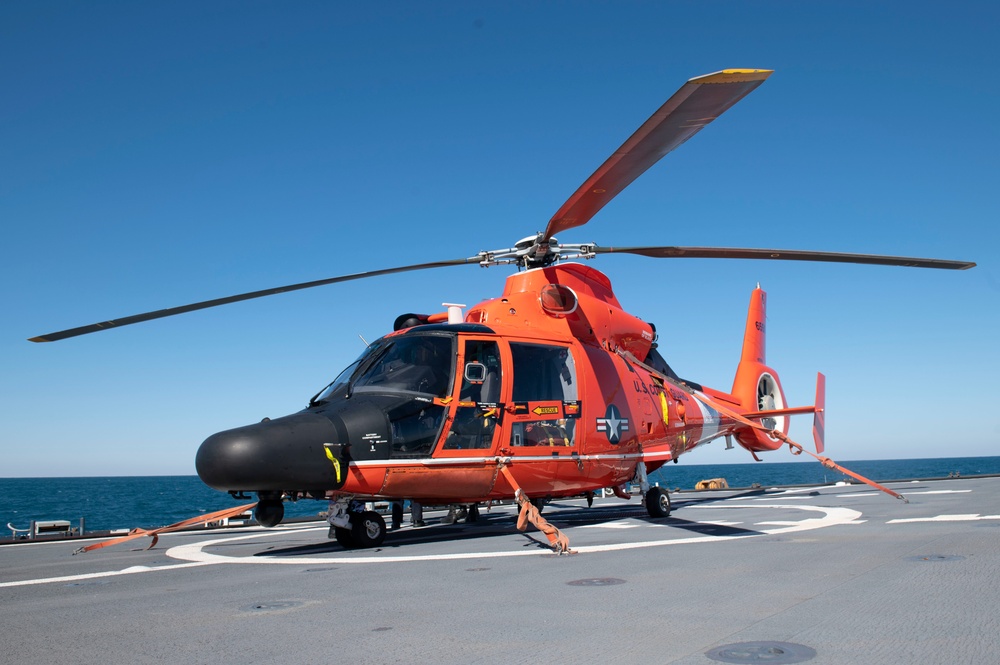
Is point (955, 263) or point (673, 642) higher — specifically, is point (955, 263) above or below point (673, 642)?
above

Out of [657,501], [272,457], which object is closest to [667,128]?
[272,457]

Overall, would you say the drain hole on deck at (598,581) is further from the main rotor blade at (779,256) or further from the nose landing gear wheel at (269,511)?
the main rotor blade at (779,256)

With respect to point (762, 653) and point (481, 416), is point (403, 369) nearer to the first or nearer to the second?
point (481, 416)

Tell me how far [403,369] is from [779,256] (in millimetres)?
5523

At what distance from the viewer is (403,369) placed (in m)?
10.1

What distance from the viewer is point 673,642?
4.07 meters

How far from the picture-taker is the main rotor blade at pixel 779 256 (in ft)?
32.9

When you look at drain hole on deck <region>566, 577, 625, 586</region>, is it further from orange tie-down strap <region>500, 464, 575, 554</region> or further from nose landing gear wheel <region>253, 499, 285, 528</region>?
nose landing gear wheel <region>253, 499, 285, 528</region>

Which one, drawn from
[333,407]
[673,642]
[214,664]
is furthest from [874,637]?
[333,407]

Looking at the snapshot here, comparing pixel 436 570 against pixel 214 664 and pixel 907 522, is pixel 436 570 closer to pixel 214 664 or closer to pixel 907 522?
pixel 214 664

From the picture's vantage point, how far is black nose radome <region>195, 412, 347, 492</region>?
8.24 m

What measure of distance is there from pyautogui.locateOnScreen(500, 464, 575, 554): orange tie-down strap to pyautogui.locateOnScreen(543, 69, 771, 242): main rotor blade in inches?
151

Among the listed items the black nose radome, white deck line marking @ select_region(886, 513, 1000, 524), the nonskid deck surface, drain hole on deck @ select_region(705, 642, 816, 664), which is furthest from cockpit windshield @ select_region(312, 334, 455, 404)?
white deck line marking @ select_region(886, 513, 1000, 524)

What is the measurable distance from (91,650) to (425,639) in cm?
198
